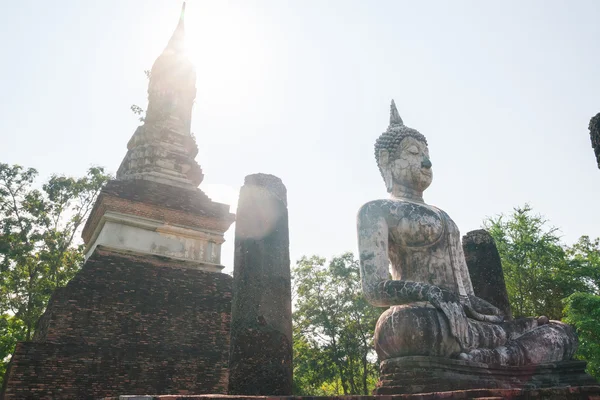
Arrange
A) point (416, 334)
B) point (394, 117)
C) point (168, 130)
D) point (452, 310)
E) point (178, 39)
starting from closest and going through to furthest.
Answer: point (416, 334), point (452, 310), point (394, 117), point (168, 130), point (178, 39)

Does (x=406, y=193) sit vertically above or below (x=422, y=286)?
above

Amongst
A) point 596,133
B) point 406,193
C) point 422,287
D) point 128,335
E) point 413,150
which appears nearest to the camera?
point 596,133

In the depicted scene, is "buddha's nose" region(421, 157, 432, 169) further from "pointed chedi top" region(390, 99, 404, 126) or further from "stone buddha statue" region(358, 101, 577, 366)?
"pointed chedi top" region(390, 99, 404, 126)

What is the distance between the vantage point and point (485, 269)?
6.22 metres

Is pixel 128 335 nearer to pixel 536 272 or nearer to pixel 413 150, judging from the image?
pixel 413 150

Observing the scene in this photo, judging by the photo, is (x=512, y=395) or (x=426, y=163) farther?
(x=426, y=163)

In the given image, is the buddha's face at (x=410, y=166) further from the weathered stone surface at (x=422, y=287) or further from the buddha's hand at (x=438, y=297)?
the buddha's hand at (x=438, y=297)

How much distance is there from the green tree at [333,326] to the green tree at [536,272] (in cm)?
660

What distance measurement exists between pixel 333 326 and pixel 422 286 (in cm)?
2143

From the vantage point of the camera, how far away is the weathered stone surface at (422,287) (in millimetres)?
4094

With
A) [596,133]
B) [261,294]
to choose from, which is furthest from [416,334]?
[596,133]

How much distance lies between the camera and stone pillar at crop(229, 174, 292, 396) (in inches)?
169

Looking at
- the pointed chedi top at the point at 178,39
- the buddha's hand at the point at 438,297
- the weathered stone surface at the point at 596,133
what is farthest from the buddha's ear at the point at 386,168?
the pointed chedi top at the point at 178,39

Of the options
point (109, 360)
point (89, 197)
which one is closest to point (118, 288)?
point (109, 360)
